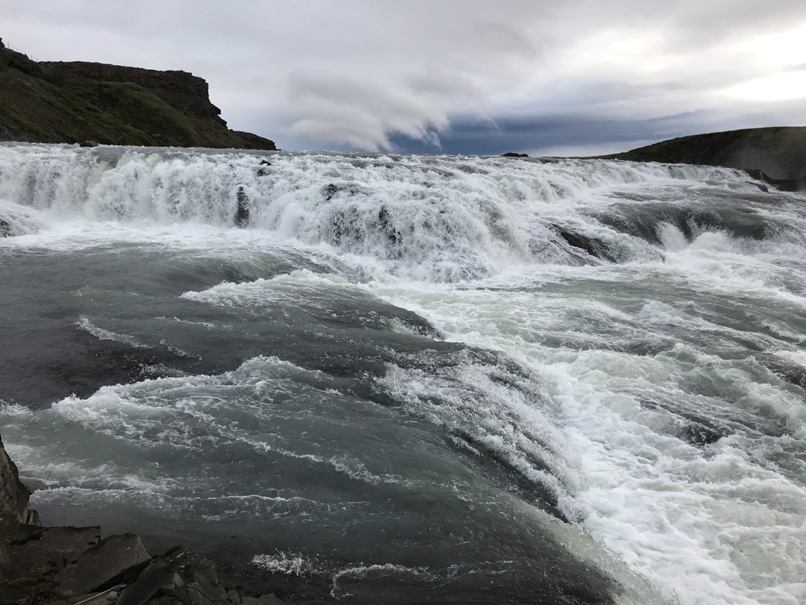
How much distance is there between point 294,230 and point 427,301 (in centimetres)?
721

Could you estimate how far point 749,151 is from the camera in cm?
6075

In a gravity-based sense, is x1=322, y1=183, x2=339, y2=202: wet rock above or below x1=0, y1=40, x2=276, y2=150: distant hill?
below

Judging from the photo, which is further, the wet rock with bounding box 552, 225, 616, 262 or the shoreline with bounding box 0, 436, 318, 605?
the wet rock with bounding box 552, 225, 616, 262

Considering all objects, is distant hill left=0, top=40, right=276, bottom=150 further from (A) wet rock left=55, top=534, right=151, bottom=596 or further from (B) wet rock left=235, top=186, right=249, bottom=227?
(A) wet rock left=55, top=534, right=151, bottom=596

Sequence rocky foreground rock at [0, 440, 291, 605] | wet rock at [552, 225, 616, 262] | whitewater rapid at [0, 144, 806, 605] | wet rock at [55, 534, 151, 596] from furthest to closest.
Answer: wet rock at [552, 225, 616, 262] → whitewater rapid at [0, 144, 806, 605] → wet rock at [55, 534, 151, 596] → rocky foreground rock at [0, 440, 291, 605]

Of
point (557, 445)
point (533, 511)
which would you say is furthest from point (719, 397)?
point (533, 511)

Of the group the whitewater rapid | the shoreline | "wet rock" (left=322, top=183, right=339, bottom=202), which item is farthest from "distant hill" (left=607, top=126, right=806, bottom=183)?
the shoreline

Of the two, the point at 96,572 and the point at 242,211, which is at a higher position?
the point at 242,211

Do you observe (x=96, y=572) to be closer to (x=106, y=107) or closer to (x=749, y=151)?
(x=749, y=151)

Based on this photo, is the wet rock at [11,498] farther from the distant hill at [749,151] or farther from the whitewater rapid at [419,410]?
the distant hill at [749,151]

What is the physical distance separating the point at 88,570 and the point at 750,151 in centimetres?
7251

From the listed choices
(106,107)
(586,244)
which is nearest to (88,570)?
(586,244)

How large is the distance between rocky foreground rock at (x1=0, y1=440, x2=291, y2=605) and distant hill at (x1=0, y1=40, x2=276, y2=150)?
50.3 m

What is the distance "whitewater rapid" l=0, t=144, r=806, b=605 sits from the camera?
478 cm
